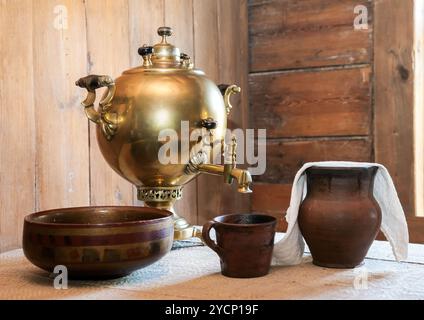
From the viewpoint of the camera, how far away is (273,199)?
2.09 m

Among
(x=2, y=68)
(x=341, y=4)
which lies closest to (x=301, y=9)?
(x=341, y=4)

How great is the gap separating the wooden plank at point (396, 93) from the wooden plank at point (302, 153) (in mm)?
72

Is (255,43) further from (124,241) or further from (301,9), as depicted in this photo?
(124,241)

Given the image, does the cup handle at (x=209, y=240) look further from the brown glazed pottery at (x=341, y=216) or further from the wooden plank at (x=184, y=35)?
the wooden plank at (x=184, y=35)

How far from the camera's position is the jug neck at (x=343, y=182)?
926 millimetres

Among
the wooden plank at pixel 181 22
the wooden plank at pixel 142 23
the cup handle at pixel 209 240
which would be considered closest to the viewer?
the cup handle at pixel 209 240

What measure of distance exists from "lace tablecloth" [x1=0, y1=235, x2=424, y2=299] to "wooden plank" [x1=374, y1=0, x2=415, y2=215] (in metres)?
0.87

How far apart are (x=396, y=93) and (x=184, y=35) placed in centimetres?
71

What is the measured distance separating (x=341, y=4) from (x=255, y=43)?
34cm

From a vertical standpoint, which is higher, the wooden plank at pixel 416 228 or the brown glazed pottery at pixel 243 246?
the brown glazed pottery at pixel 243 246

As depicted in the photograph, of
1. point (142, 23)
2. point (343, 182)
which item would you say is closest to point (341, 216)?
point (343, 182)

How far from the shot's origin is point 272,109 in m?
2.08

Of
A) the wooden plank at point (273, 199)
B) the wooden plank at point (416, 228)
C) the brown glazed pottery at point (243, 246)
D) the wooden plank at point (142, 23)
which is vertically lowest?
the wooden plank at point (416, 228)

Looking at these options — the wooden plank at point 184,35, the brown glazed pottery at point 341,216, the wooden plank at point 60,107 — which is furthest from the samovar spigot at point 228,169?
the wooden plank at point 184,35
